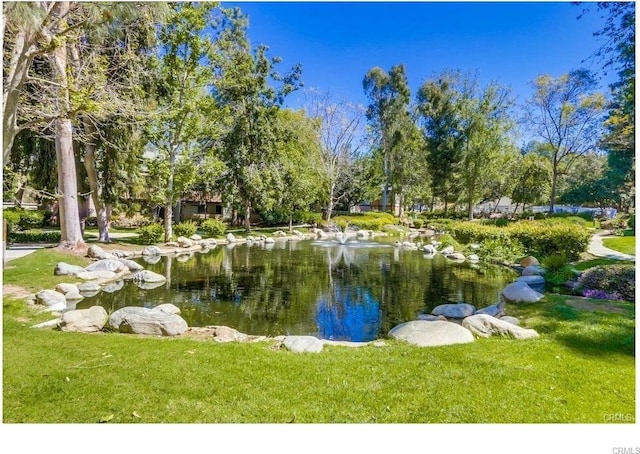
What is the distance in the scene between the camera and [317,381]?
3.21 metres

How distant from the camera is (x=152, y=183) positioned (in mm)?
15180

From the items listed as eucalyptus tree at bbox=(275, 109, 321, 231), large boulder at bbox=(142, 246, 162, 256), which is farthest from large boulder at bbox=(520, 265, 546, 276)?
eucalyptus tree at bbox=(275, 109, 321, 231)

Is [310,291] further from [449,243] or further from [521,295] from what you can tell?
[449,243]

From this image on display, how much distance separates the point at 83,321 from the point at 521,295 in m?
6.66

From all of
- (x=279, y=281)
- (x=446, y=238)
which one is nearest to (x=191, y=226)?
(x=279, y=281)

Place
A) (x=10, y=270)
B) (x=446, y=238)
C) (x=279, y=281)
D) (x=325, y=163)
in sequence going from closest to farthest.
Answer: (x=10, y=270)
(x=279, y=281)
(x=446, y=238)
(x=325, y=163)

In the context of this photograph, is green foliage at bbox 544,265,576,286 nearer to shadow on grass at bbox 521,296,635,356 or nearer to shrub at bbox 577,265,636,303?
shrub at bbox 577,265,636,303

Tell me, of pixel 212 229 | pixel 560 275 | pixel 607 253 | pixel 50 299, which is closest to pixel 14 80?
pixel 50 299

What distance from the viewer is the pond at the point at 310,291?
606 centimetres

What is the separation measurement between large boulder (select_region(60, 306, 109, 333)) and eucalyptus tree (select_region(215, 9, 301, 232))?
15.4 meters

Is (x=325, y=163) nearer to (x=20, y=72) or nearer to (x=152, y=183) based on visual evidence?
(x=152, y=183)

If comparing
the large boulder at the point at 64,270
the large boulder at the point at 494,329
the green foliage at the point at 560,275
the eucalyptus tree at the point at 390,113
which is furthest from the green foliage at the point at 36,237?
the eucalyptus tree at the point at 390,113

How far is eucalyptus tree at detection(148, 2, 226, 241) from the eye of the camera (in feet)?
46.7
